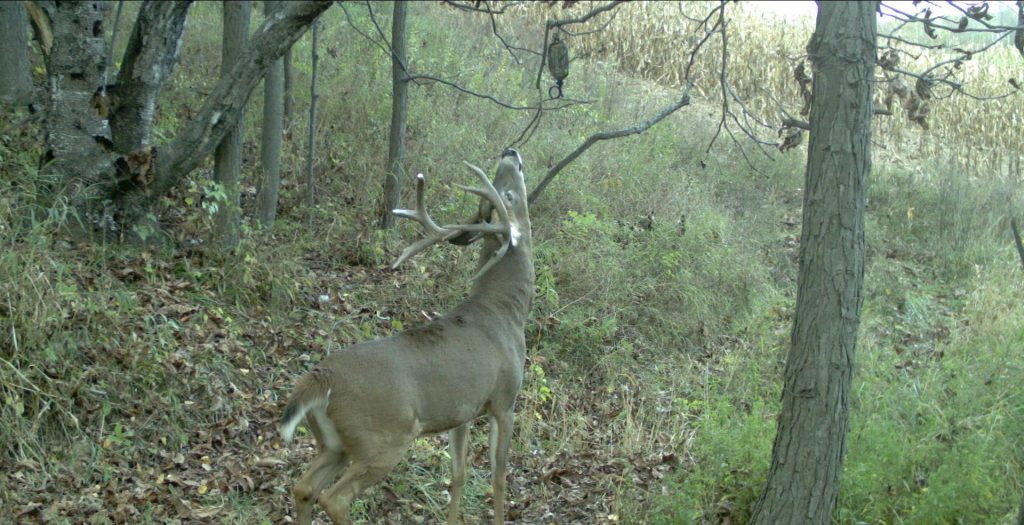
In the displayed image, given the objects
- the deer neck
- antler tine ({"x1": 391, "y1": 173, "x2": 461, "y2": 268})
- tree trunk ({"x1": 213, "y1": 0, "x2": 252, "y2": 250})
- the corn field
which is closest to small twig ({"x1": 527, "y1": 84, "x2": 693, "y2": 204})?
the deer neck

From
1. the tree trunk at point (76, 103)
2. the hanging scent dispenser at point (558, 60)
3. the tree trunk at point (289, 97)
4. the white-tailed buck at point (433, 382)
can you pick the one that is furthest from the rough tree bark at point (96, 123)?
the tree trunk at point (289, 97)

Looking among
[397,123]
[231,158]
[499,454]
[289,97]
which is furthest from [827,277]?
[289,97]

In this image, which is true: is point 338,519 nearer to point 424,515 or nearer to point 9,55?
point 424,515

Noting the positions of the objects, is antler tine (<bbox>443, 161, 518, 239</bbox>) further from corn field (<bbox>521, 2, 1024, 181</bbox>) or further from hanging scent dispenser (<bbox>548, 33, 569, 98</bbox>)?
corn field (<bbox>521, 2, 1024, 181</bbox>)

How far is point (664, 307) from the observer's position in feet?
34.7

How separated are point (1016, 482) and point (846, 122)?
3.11 meters

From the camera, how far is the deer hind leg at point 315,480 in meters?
5.53

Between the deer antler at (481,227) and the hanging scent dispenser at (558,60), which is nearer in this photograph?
the deer antler at (481,227)

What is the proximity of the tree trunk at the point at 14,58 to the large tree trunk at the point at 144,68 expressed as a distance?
2.30 m

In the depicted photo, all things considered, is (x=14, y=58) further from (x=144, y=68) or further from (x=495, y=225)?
(x=495, y=225)

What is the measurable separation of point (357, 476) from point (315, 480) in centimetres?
28

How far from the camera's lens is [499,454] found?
6.26 m

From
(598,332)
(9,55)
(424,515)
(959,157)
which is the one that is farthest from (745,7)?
(424,515)

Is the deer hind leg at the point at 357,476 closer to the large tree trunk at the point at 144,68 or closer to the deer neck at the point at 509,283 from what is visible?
the deer neck at the point at 509,283
